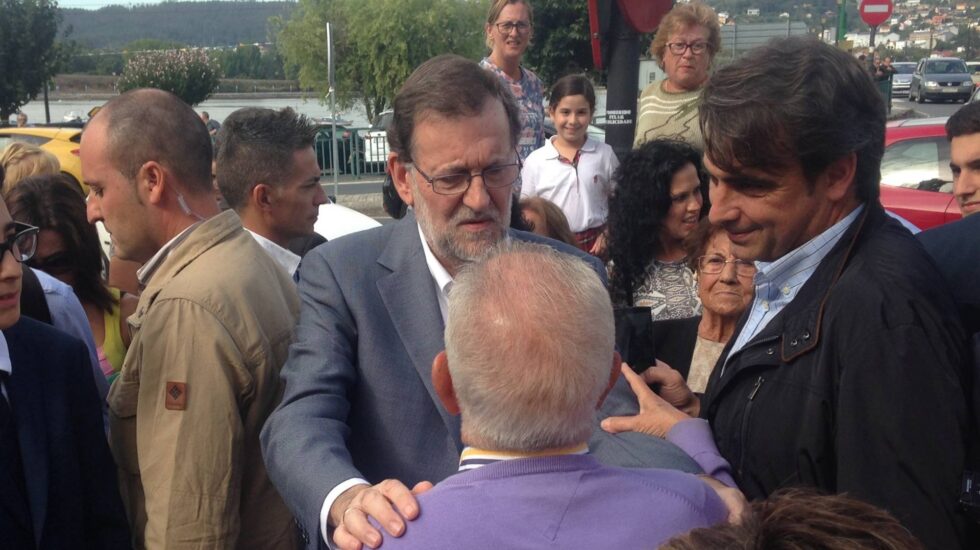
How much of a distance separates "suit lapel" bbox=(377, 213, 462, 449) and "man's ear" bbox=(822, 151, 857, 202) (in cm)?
89

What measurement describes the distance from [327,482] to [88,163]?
139 centimetres

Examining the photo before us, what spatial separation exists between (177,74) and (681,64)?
29827 millimetres

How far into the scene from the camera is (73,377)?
2.43 m

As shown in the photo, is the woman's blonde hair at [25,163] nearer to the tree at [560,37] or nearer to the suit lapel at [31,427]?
the suit lapel at [31,427]

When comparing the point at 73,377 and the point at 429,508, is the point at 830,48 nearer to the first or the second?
the point at 429,508

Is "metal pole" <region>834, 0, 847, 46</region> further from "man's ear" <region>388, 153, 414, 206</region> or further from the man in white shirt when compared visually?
"man's ear" <region>388, 153, 414, 206</region>

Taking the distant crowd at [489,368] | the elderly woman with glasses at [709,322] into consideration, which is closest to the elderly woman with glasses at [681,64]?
the elderly woman with glasses at [709,322]

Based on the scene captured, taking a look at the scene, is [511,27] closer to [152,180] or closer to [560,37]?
[152,180]

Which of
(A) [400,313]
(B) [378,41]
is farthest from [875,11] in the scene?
(B) [378,41]

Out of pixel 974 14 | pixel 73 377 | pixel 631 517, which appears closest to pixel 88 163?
pixel 73 377

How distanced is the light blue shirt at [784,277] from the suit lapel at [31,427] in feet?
5.50

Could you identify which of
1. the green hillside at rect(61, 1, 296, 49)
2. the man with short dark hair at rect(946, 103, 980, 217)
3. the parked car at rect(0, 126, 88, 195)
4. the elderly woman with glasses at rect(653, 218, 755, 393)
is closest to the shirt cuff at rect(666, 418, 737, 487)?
the elderly woman with glasses at rect(653, 218, 755, 393)

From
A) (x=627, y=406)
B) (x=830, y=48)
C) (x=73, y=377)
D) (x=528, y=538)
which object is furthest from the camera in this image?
(x=73, y=377)

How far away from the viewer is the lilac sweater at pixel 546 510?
1.36 m
